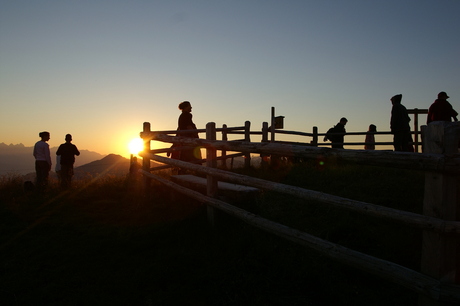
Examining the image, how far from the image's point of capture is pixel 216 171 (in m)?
5.00

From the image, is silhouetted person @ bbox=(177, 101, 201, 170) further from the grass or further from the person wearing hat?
the person wearing hat

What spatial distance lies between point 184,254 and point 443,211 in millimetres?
2753

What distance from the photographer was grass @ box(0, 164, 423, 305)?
343cm

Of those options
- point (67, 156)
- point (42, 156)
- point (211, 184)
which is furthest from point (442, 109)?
point (42, 156)

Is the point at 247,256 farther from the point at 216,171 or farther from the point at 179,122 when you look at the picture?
the point at 179,122

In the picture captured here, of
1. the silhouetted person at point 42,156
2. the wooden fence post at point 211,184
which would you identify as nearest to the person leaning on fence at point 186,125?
the silhouetted person at point 42,156

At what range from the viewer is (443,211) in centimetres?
263

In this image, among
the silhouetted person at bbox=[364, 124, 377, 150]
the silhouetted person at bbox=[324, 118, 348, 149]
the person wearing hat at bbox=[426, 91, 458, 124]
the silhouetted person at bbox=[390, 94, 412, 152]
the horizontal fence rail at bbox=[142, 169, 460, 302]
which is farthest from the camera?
the silhouetted person at bbox=[324, 118, 348, 149]

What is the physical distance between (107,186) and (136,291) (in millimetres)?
5385

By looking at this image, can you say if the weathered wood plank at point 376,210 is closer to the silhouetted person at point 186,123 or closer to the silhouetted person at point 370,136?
the silhouetted person at point 186,123

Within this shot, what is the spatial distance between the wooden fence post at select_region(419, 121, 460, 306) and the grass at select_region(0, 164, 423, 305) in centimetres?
89

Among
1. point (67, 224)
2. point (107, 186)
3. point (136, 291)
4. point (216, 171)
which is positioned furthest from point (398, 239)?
point (107, 186)

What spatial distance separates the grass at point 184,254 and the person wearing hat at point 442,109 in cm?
342

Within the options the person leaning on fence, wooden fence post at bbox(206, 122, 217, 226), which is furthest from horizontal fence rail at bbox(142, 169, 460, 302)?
the person leaning on fence
